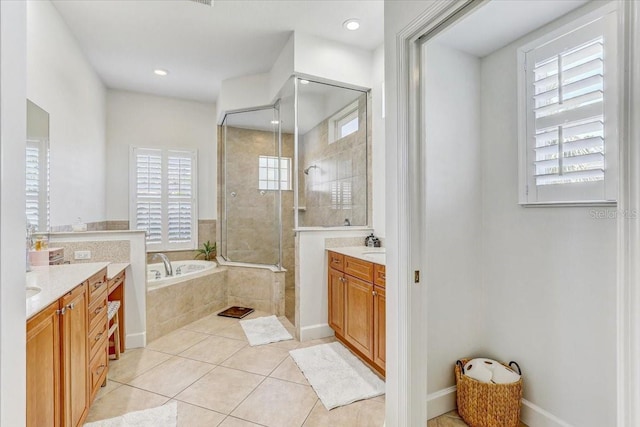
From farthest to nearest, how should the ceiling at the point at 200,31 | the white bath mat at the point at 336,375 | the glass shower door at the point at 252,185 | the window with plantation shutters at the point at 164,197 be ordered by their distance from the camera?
1. the window with plantation shutters at the point at 164,197
2. the glass shower door at the point at 252,185
3. the ceiling at the point at 200,31
4. the white bath mat at the point at 336,375

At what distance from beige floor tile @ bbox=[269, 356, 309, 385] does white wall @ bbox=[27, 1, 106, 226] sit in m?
2.22

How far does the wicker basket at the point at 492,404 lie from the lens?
1.68 m

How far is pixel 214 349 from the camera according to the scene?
2.78 m

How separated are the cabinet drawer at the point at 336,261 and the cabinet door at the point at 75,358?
1838 mm

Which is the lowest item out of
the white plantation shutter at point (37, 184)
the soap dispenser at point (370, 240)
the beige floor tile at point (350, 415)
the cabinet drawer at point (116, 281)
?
the beige floor tile at point (350, 415)

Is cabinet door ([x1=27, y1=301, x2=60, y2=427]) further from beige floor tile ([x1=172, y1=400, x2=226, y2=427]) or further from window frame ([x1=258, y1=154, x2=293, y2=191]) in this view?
window frame ([x1=258, y1=154, x2=293, y2=191])

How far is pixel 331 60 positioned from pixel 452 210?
202cm

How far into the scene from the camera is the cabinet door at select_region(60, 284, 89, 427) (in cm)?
145

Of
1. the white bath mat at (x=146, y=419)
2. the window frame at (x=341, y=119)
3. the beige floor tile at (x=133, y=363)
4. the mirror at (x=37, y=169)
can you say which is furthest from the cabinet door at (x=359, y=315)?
the mirror at (x=37, y=169)

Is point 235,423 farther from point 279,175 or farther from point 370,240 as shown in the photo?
point 279,175

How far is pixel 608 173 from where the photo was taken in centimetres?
144

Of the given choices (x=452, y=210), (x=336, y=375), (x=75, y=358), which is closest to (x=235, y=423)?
(x=336, y=375)

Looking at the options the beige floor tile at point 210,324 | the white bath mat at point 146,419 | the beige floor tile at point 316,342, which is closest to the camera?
the white bath mat at point 146,419

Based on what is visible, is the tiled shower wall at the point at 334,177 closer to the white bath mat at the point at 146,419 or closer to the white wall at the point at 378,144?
the white wall at the point at 378,144
